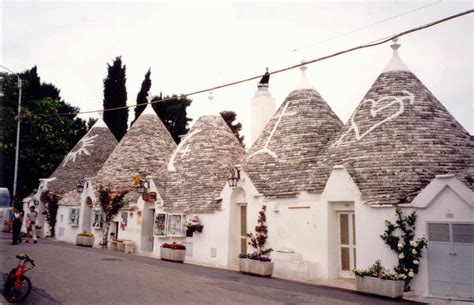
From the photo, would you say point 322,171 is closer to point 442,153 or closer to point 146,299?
point 442,153

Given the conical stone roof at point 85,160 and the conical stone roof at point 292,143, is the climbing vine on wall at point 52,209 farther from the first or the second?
the conical stone roof at point 292,143

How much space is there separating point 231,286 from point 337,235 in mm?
4942

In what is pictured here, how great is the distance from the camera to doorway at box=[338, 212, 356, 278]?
14109mm

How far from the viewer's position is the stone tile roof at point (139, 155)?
25266mm

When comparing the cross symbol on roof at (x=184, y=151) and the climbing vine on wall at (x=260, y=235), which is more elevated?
→ the cross symbol on roof at (x=184, y=151)

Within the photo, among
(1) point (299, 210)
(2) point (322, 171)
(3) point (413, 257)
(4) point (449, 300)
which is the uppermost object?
(2) point (322, 171)

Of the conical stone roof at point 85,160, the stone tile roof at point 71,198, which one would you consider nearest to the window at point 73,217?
the stone tile roof at point 71,198

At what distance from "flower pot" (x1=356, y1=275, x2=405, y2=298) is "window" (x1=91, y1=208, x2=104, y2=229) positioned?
16.8m

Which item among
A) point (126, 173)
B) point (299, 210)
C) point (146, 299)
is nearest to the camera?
point (146, 299)

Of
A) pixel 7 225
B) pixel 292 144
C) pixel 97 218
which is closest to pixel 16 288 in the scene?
pixel 292 144

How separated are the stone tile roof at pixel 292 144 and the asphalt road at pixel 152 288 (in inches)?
171

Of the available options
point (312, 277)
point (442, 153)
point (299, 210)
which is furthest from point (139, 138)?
point (442, 153)

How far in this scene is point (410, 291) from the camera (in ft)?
38.1

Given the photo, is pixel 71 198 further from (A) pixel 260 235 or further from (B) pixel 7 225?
(A) pixel 260 235
